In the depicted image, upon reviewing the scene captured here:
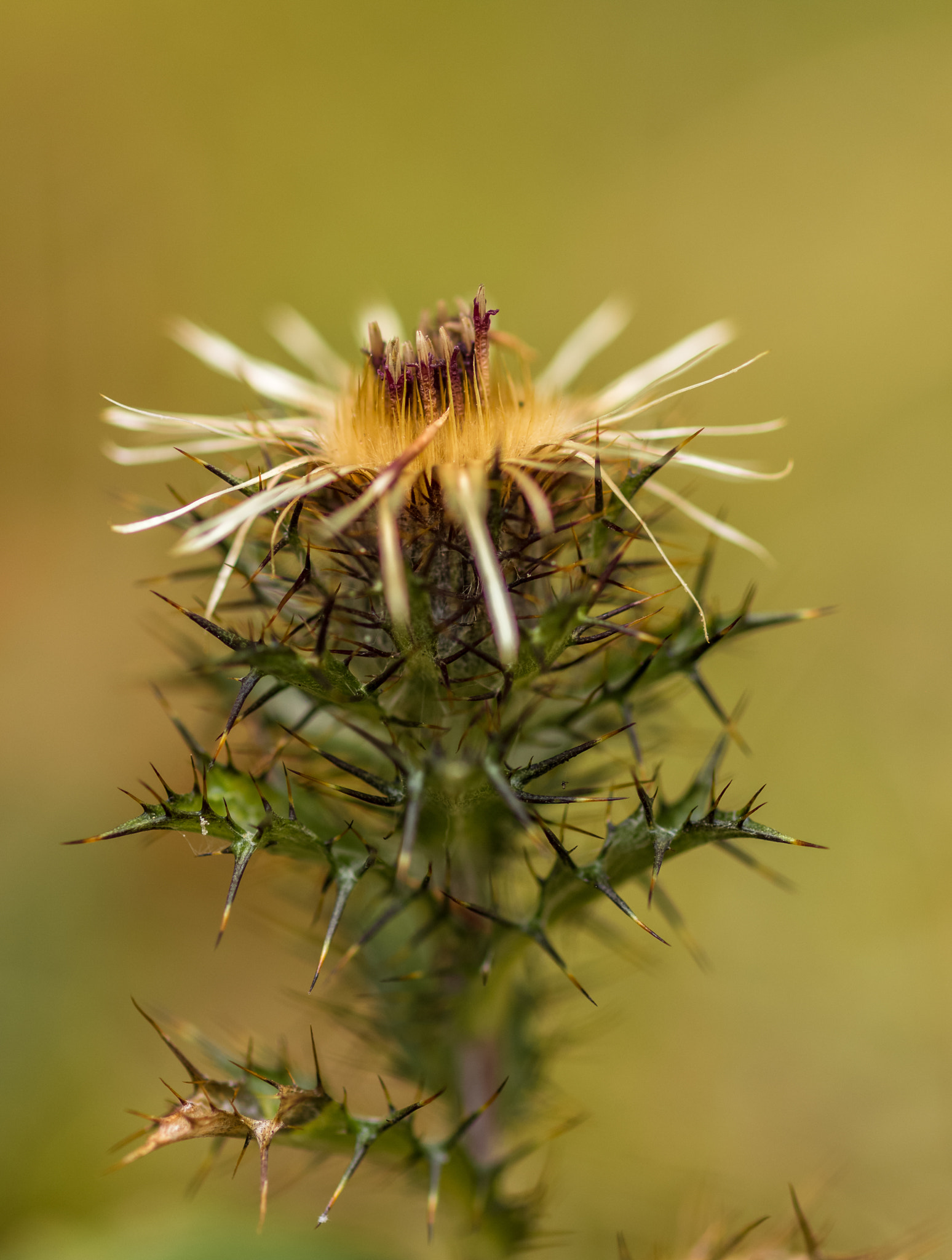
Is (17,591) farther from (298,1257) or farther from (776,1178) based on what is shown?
(776,1178)

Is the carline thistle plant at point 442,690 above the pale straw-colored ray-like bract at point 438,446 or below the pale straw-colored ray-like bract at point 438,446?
below

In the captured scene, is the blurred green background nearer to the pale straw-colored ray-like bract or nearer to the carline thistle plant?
the carline thistle plant

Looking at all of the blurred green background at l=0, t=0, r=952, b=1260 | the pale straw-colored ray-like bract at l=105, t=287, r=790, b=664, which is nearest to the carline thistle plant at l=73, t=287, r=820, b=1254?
the pale straw-colored ray-like bract at l=105, t=287, r=790, b=664

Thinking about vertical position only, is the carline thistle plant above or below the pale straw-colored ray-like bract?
below

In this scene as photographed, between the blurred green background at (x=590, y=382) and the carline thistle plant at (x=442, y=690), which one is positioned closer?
the carline thistle plant at (x=442, y=690)

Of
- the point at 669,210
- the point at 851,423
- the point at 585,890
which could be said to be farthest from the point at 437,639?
the point at 669,210

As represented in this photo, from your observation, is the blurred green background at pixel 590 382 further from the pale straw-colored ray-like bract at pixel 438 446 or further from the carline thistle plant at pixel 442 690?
the pale straw-colored ray-like bract at pixel 438 446

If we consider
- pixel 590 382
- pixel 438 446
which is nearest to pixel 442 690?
pixel 438 446

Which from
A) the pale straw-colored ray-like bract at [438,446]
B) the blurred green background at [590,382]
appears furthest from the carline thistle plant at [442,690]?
the blurred green background at [590,382]

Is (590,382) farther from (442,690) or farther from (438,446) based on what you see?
(442,690)
